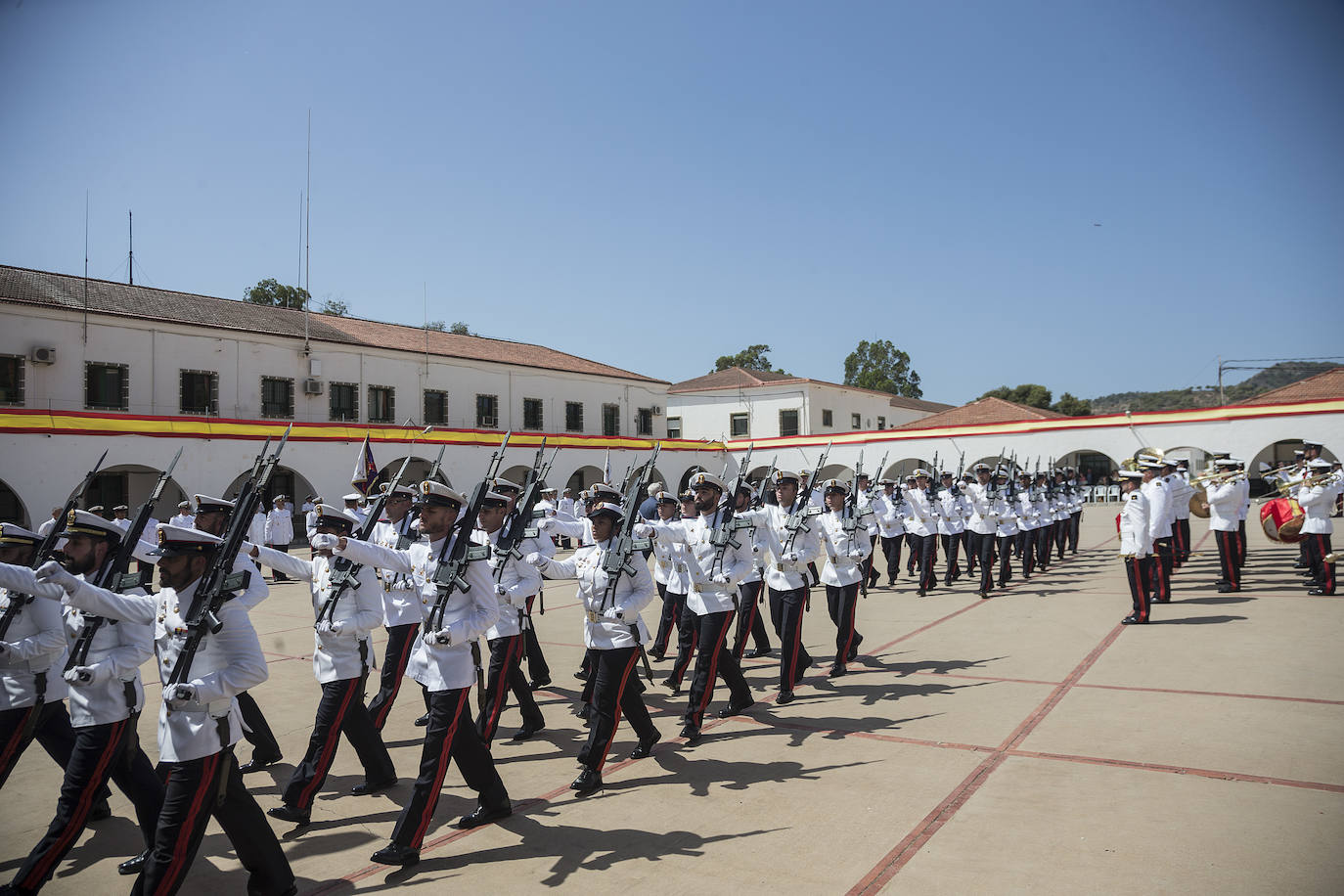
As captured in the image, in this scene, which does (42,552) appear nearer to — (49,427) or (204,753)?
(204,753)

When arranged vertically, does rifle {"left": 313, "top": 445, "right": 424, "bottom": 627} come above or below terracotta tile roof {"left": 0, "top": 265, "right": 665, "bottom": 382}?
below

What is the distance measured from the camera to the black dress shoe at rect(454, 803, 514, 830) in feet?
15.1

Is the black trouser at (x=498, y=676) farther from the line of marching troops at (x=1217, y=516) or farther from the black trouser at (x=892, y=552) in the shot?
the black trouser at (x=892, y=552)

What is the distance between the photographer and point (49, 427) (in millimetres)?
17859

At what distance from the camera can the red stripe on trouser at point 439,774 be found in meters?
4.17

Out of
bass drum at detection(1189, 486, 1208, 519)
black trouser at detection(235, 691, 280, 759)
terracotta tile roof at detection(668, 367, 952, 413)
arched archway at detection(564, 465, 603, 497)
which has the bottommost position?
black trouser at detection(235, 691, 280, 759)

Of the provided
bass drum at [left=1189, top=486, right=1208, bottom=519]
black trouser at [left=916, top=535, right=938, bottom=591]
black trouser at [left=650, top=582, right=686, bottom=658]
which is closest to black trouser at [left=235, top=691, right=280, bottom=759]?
black trouser at [left=650, top=582, right=686, bottom=658]

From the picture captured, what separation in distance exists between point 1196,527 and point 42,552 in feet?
83.0

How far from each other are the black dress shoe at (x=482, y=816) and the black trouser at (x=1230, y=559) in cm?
1146

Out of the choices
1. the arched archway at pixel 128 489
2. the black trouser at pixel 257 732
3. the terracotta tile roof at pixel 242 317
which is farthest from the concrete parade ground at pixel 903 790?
the terracotta tile roof at pixel 242 317

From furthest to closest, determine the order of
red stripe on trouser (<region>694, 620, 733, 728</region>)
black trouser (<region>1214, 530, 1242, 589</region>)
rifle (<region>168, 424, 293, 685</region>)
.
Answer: black trouser (<region>1214, 530, 1242, 589</region>), red stripe on trouser (<region>694, 620, 733, 728</region>), rifle (<region>168, 424, 293, 685</region>)

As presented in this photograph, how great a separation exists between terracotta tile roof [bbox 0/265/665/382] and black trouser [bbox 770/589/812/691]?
76.0 ft

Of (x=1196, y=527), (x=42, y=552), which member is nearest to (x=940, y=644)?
(x=42, y=552)

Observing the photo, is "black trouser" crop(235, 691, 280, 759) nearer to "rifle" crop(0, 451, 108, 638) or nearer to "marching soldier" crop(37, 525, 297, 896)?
"rifle" crop(0, 451, 108, 638)
